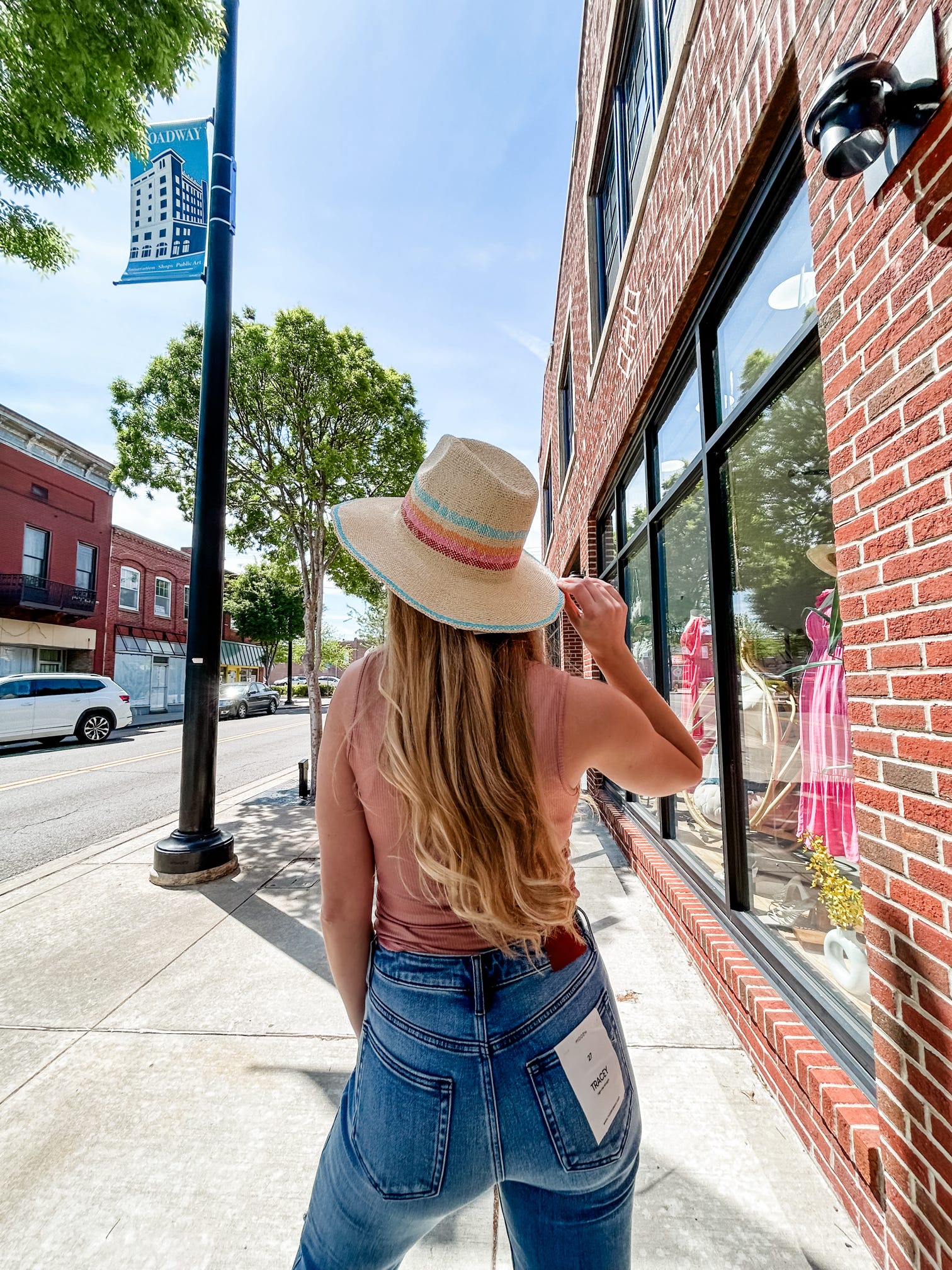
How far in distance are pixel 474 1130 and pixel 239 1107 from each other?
6.57 feet

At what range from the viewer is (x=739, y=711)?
3.13 metres

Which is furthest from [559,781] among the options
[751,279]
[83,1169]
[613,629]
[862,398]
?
[751,279]

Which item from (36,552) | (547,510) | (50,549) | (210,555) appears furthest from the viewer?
(50,549)

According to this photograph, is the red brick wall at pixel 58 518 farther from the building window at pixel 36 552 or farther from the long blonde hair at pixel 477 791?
A: the long blonde hair at pixel 477 791

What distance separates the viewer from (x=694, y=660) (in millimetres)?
4059

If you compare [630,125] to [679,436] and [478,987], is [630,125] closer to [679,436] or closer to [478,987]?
[679,436]

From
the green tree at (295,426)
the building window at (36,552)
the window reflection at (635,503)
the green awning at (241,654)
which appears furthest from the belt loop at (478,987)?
the green awning at (241,654)

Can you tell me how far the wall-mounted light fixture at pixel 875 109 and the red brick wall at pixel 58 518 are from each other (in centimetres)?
2476

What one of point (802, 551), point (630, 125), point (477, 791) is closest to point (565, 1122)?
point (477, 791)

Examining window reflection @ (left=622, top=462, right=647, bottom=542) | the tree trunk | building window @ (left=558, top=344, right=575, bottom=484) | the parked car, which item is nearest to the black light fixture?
window reflection @ (left=622, top=462, right=647, bottom=542)

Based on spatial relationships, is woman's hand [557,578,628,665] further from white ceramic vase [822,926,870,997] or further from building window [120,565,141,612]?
building window [120,565,141,612]

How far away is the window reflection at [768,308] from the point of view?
246cm

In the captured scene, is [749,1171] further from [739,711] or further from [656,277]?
[656,277]

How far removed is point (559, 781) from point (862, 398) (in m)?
1.47
